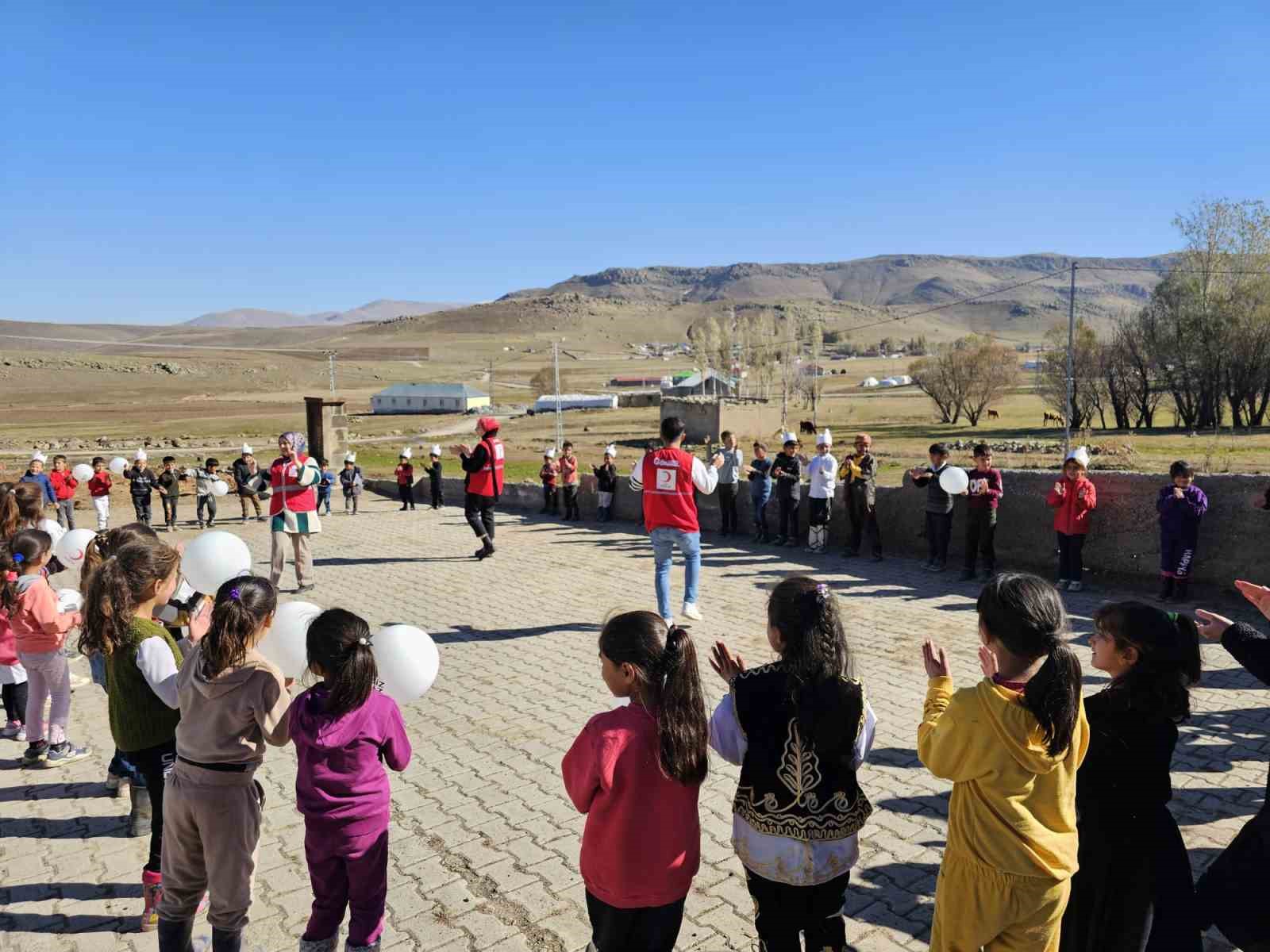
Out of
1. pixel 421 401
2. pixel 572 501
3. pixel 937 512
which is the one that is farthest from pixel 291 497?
pixel 421 401

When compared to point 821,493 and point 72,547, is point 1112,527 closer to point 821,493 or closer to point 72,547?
point 821,493

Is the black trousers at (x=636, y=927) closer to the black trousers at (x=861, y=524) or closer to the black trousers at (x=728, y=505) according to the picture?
the black trousers at (x=861, y=524)

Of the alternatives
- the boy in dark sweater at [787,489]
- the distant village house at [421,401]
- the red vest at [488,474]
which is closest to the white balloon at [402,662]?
the red vest at [488,474]

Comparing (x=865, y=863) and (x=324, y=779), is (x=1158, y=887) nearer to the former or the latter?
(x=865, y=863)

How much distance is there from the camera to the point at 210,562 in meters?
4.73

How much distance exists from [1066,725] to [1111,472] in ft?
26.9

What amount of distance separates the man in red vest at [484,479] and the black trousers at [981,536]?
218 inches

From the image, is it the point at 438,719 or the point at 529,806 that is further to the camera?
the point at 438,719

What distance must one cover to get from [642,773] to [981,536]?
27.0 ft

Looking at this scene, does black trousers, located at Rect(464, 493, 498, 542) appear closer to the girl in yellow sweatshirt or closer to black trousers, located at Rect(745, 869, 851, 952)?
black trousers, located at Rect(745, 869, 851, 952)

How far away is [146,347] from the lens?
471 feet

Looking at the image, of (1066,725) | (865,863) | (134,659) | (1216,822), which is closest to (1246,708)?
(1216,822)

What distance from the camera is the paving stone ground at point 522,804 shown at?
377cm

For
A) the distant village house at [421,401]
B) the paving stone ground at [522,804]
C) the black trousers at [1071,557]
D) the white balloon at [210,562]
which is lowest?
the paving stone ground at [522,804]
